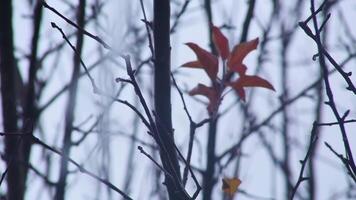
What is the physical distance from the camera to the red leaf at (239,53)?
1281 millimetres

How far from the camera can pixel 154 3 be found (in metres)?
1.18

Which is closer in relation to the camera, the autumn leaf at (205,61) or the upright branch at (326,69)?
the upright branch at (326,69)

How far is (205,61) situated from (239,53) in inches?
3.3

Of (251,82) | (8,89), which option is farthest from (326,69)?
(8,89)

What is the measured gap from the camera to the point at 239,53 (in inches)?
51.3

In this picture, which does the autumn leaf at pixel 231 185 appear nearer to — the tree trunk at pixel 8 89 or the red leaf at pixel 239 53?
the red leaf at pixel 239 53

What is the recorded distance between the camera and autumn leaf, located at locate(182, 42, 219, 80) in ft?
4.20

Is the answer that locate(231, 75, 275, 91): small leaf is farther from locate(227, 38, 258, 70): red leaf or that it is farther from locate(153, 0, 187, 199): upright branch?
locate(153, 0, 187, 199): upright branch

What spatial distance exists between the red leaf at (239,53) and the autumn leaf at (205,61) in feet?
0.14

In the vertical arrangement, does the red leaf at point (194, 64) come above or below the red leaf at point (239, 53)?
below

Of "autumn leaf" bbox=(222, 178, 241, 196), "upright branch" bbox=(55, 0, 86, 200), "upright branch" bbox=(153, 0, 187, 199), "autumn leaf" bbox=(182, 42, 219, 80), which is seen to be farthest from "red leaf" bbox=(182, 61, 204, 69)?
"upright branch" bbox=(55, 0, 86, 200)

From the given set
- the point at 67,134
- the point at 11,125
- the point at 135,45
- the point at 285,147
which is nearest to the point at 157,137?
the point at 11,125

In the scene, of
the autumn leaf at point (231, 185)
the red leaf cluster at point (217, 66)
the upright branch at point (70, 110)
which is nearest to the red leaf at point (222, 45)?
the red leaf cluster at point (217, 66)

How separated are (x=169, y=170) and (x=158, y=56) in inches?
9.7
